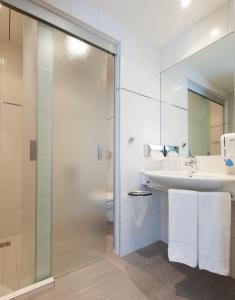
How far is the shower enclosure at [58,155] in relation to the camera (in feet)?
4.28

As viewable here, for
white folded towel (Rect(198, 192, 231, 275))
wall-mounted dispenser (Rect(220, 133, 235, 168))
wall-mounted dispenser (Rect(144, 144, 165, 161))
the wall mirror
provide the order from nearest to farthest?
white folded towel (Rect(198, 192, 231, 275)) < wall-mounted dispenser (Rect(220, 133, 235, 168)) < the wall mirror < wall-mounted dispenser (Rect(144, 144, 165, 161))

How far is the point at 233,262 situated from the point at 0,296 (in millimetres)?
1738

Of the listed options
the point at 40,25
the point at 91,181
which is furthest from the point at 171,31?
the point at 91,181

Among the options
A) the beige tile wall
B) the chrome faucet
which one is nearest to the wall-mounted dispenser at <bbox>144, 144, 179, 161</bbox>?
the chrome faucet

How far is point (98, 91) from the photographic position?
1653mm

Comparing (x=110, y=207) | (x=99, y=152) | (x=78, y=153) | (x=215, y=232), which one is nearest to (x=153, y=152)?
(x=99, y=152)

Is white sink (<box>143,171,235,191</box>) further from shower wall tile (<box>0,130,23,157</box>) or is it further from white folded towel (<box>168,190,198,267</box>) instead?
shower wall tile (<box>0,130,23,157</box>)

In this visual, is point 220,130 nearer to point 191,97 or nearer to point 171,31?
point 191,97

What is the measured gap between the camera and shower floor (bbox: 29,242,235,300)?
1233 millimetres

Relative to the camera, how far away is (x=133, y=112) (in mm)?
1847

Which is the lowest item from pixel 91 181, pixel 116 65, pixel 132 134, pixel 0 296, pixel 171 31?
pixel 0 296

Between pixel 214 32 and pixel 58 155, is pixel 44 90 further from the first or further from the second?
pixel 214 32

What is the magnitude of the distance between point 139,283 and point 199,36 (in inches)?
87.7

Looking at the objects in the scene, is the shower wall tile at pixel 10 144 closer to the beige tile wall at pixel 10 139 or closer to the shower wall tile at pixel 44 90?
the beige tile wall at pixel 10 139
